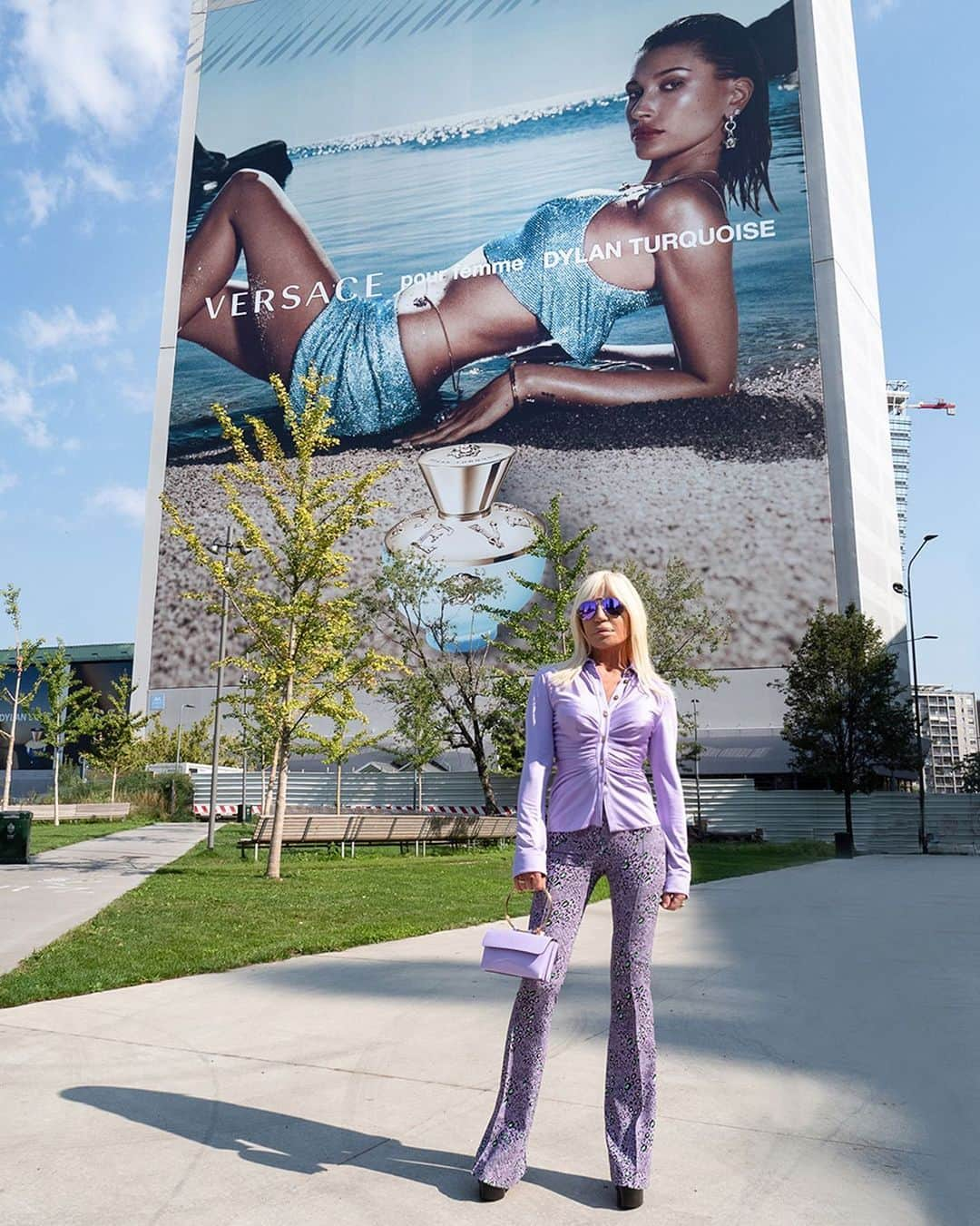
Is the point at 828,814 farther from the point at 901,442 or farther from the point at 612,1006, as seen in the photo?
the point at 901,442

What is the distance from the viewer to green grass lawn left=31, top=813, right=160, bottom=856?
22719 millimetres

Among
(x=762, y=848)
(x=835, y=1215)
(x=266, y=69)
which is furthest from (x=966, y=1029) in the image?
(x=266, y=69)

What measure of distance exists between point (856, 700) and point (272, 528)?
1322 inches

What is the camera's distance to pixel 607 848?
11.3ft

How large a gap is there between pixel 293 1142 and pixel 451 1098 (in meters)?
0.77

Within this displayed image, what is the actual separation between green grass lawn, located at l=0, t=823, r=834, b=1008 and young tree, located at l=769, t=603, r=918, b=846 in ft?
52.2

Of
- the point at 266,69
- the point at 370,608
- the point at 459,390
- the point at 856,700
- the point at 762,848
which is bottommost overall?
the point at 762,848

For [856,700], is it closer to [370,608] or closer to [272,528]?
[370,608]

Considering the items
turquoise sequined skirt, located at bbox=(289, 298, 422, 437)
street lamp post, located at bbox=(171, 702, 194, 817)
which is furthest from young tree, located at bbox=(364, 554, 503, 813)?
turquoise sequined skirt, located at bbox=(289, 298, 422, 437)

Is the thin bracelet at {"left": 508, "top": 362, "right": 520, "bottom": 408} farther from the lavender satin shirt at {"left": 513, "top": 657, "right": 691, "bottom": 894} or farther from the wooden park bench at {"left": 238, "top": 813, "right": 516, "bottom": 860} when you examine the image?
the lavender satin shirt at {"left": 513, "top": 657, "right": 691, "bottom": 894}

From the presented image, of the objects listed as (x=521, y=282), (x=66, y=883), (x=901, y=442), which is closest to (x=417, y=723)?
(x=66, y=883)

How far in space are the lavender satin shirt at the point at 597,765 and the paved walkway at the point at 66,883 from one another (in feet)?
16.9

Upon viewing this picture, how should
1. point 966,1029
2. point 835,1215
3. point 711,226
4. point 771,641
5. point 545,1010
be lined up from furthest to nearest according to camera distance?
point 711,226 → point 771,641 → point 966,1029 → point 545,1010 → point 835,1215

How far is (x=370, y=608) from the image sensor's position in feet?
119
